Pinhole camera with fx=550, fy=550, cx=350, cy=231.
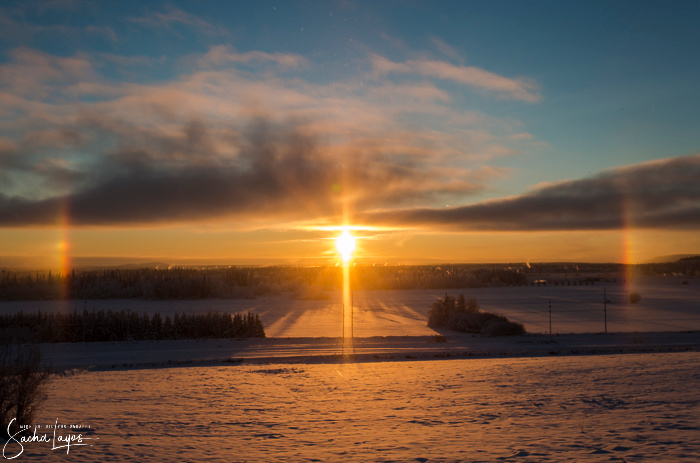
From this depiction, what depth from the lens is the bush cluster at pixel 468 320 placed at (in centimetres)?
2361

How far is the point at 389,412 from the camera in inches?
416

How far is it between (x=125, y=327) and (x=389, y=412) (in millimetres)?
16736

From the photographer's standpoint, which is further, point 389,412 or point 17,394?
point 389,412

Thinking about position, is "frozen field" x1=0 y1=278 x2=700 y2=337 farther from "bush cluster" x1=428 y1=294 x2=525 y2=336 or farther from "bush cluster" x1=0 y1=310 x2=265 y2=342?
"bush cluster" x1=0 y1=310 x2=265 y2=342

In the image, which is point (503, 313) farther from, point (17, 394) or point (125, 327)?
point (17, 394)

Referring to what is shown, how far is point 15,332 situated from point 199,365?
10.1 m

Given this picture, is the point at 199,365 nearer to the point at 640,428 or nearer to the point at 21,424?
the point at 21,424

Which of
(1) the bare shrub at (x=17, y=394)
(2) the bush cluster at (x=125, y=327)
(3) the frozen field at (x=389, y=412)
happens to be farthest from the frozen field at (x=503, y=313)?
(1) the bare shrub at (x=17, y=394)

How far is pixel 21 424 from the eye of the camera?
28.7 ft

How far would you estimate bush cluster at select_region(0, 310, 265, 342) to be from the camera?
22875 mm

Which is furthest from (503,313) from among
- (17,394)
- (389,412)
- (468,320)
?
(17,394)

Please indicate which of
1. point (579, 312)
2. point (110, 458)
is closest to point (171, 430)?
point (110, 458)

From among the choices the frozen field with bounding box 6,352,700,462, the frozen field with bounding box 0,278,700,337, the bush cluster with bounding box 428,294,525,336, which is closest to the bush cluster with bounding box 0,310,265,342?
the frozen field with bounding box 0,278,700,337

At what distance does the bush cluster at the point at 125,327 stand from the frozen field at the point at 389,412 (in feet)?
27.5
